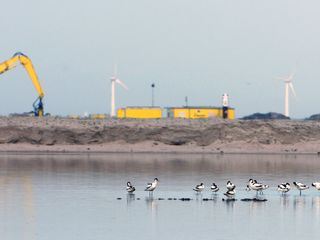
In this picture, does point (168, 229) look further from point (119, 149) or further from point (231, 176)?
point (119, 149)

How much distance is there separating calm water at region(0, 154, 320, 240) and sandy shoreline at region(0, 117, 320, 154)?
3474 cm

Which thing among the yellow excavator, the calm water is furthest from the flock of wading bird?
the yellow excavator

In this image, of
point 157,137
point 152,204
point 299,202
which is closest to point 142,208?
point 152,204

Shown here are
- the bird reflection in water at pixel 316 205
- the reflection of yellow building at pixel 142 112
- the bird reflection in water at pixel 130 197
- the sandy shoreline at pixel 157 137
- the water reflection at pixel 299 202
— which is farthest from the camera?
the reflection of yellow building at pixel 142 112

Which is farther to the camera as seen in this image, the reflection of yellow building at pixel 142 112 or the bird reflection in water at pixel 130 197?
the reflection of yellow building at pixel 142 112

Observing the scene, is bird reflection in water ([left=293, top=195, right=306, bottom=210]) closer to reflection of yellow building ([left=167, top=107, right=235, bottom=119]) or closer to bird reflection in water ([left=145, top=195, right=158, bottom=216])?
bird reflection in water ([left=145, top=195, right=158, bottom=216])

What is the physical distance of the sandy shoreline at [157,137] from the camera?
3647 inches

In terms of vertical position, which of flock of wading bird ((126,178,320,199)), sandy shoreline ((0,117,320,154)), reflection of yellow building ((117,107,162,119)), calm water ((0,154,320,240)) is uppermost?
reflection of yellow building ((117,107,162,119))

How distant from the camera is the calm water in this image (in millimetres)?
30812

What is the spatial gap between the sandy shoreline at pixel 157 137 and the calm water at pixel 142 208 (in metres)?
34.7

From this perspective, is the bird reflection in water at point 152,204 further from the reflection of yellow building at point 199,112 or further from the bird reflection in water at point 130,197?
the reflection of yellow building at point 199,112

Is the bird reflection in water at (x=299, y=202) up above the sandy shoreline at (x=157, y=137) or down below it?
below

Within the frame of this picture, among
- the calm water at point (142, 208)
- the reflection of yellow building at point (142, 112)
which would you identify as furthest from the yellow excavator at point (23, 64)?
the calm water at point (142, 208)

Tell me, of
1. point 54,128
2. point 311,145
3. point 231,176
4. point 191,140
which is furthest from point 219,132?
point 231,176
